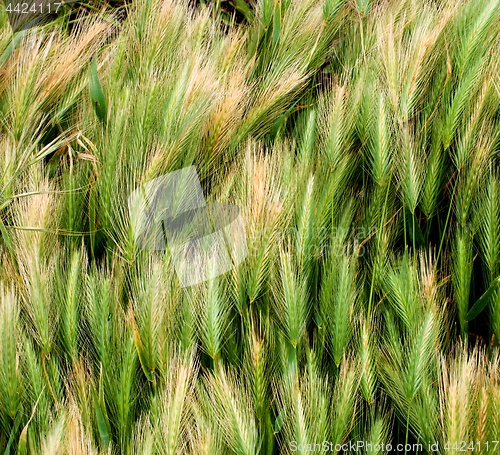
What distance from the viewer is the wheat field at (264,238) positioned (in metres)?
1.00

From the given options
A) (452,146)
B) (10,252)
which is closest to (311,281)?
(452,146)

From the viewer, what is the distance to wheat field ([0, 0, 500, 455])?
1004 mm

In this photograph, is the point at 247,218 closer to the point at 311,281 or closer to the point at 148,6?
the point at 311,281

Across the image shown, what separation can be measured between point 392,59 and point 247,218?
0.42 m

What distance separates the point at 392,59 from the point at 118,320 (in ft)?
2.30

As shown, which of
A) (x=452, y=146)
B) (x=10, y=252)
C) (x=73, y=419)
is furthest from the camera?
(x=452, y=146)

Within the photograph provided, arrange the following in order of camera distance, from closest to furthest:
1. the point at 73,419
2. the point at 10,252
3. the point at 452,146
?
the point at 73,419
the point at 10,252
the point at 452,146

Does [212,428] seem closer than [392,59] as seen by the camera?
Yes

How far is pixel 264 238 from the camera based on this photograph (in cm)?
103

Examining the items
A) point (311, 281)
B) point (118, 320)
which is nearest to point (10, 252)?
point (118, 320)

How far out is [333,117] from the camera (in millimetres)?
1170

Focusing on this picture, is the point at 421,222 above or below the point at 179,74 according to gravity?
below

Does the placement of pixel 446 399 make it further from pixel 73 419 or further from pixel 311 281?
pixel 73 419

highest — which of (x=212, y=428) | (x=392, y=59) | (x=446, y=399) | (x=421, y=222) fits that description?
(x=392, y=59)
